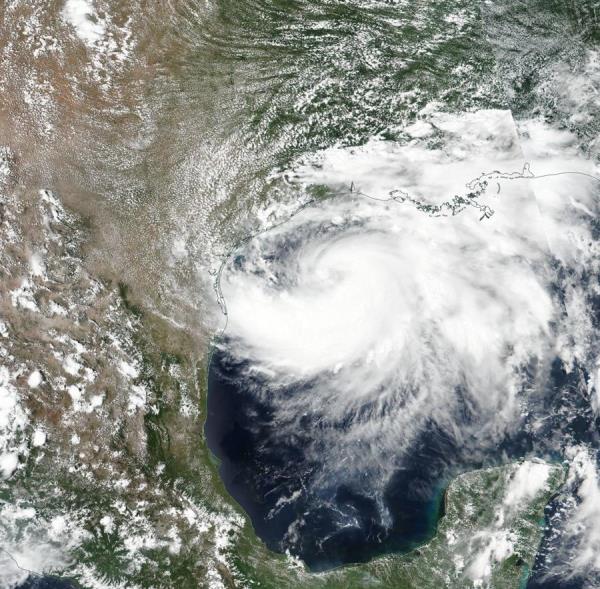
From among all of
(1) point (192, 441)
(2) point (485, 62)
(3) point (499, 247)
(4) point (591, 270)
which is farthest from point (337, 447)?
(2) point (485, 62)

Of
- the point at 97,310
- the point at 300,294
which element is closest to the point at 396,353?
the point at 300,294

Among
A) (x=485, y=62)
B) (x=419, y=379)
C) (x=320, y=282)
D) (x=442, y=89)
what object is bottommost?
(x=419, y=379)

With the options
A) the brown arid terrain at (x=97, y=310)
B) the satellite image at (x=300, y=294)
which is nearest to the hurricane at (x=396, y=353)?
the satellite image at (x=300, y=294)

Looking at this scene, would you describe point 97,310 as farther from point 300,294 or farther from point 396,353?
point 396,353

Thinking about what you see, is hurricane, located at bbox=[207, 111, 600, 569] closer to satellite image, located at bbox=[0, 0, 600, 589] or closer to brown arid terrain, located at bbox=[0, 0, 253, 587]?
satellite image, located at bbox=[0, 0, 600, 589]

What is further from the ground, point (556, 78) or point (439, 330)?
point (556, 78)

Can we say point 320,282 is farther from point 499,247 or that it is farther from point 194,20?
point 194,20

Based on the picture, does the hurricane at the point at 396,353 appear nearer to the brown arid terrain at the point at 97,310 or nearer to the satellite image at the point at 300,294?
the satellite image at the point at 300,294

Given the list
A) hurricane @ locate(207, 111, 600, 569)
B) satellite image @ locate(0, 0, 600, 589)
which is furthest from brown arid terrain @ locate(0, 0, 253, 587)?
hurricane @ locate(207, 111, 600, 569)
